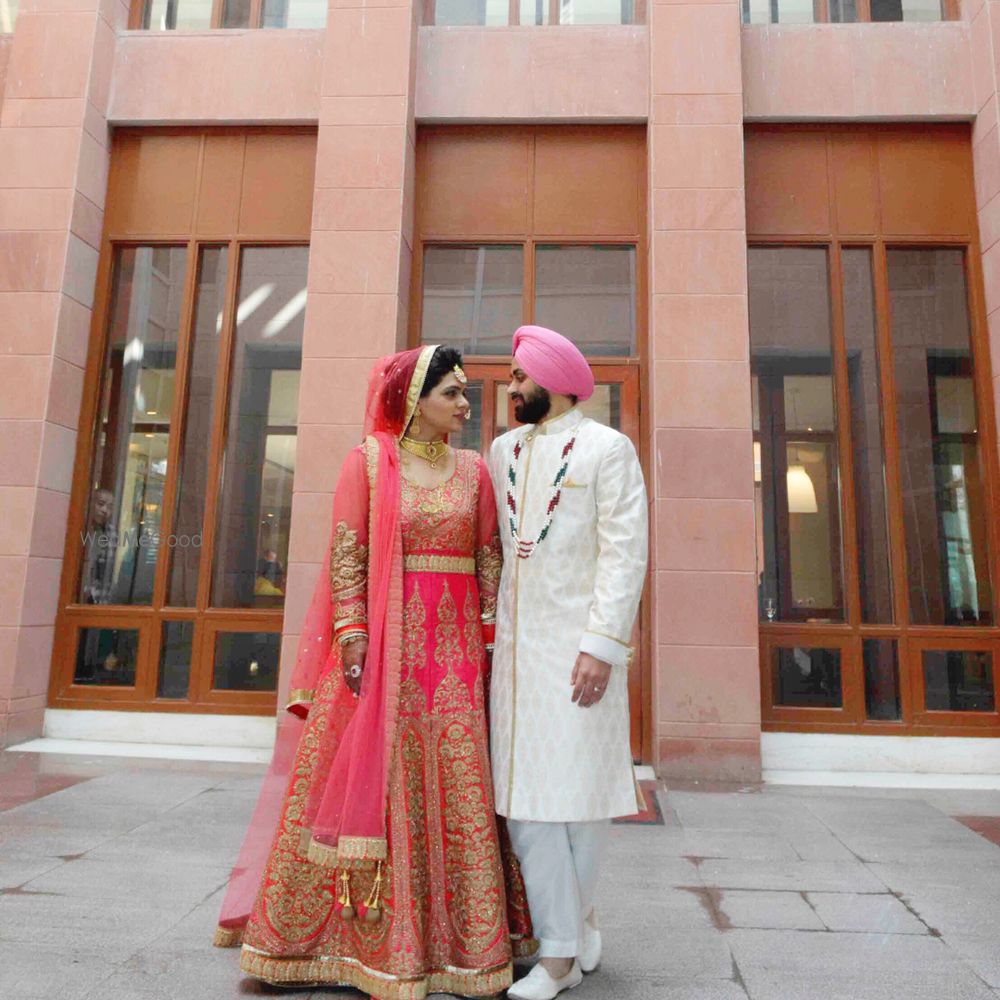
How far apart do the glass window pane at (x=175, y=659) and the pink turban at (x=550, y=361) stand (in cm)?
469

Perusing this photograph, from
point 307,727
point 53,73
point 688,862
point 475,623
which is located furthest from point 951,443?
point 53,73

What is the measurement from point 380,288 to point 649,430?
2.33 metres

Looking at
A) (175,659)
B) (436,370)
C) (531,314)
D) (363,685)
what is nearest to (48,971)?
(363,685)

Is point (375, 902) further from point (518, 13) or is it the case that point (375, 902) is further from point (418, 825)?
point (518, 13)

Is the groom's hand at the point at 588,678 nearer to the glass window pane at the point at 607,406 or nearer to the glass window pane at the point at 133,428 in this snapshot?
the glass window pane at the point at 607,406

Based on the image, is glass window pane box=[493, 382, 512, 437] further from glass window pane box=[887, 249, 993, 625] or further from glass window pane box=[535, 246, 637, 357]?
glass window pane box=[887, 249, 993, 625]

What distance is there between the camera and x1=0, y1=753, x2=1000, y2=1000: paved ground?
2.44 metres

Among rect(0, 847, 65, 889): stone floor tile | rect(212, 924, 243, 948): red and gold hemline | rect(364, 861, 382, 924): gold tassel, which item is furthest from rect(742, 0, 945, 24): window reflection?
rect(0, 847, 65, 889): stone floor tile

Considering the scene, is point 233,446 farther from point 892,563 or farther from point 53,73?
point 892,563

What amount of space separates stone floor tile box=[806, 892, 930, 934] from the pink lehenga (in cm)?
130

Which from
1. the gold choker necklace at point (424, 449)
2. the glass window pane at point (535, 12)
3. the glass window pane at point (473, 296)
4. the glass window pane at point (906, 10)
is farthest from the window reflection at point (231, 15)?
the gold choker necklace at point (424, 449)

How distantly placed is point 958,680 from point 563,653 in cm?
484

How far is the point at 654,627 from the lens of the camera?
561cm

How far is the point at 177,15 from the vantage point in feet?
23.7
